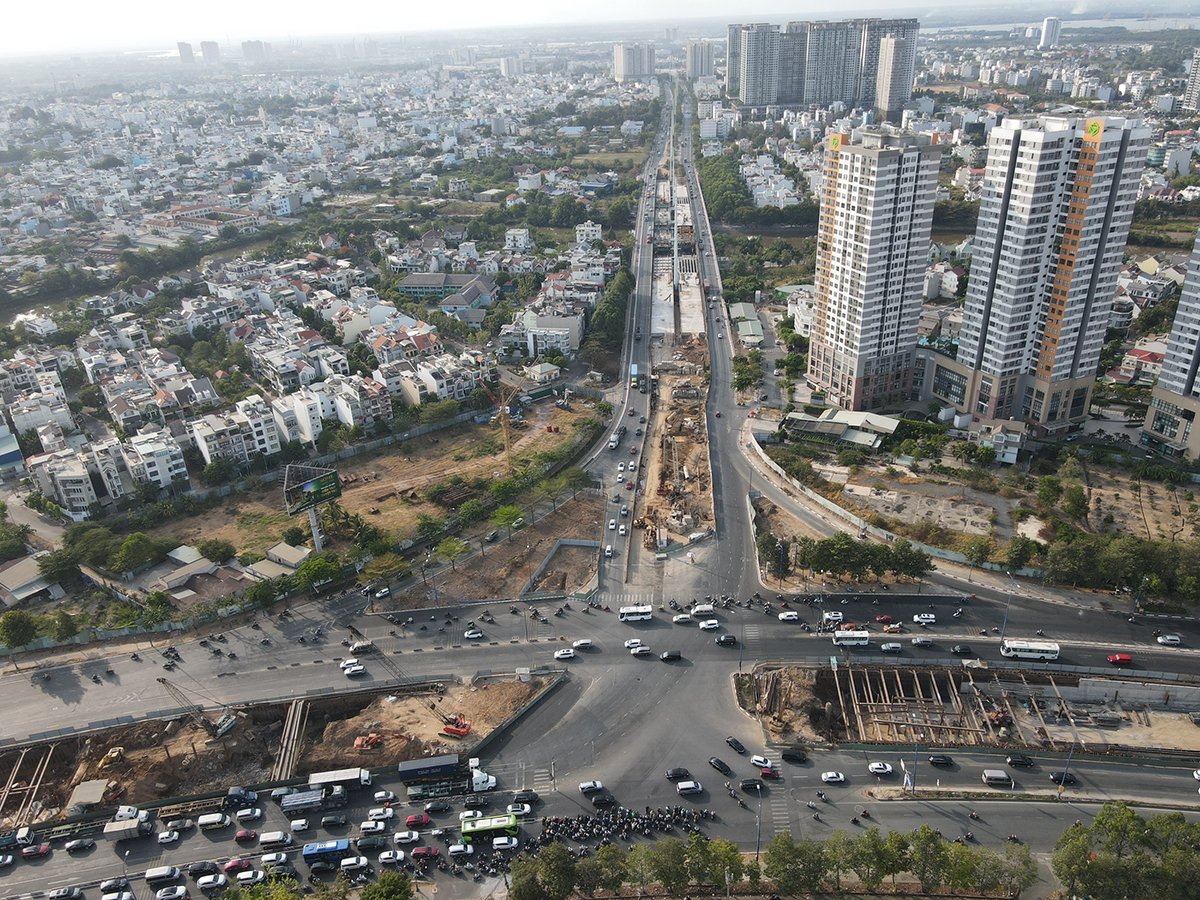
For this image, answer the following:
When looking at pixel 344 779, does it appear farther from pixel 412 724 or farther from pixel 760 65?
pixel 760 65

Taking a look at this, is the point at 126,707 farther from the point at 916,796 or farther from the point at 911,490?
the point at 911,490

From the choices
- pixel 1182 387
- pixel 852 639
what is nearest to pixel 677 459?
pixel 852 639

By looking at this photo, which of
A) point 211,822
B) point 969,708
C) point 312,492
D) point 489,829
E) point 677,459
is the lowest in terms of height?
point 969,708

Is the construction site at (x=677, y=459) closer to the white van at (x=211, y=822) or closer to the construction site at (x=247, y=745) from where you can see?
the construction site at (x=247, y=745)

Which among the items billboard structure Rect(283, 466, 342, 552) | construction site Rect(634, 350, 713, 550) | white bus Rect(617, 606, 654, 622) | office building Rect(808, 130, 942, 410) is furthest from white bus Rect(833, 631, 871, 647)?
billboard structure Rect(283, 466, 342, 552)

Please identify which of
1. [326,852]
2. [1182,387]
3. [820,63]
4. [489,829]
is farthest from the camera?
[820,63]

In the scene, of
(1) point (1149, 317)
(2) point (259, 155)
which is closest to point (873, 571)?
(1) point (1149, 317)
